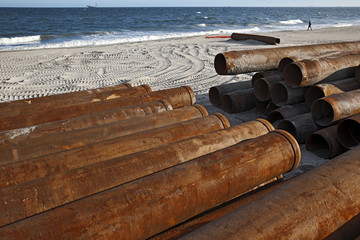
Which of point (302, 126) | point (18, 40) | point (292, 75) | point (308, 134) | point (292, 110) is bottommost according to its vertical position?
point (18, 40)

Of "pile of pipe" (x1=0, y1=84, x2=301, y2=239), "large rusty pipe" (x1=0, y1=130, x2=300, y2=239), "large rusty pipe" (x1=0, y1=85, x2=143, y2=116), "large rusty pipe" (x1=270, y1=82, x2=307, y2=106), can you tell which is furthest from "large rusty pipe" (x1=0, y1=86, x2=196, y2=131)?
"large rusty pipe" (x1=0, y1=130, x2=300, y2=239)

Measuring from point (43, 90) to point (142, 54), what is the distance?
6.11m

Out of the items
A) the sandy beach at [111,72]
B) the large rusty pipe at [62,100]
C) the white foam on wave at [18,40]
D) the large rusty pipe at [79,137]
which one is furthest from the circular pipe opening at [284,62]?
the white foam on wave at [18,40]

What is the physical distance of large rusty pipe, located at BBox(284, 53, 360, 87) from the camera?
4.36 m

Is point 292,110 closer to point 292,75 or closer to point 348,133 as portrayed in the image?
point 292,75

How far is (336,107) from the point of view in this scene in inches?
158

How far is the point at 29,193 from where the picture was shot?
2.06 meters

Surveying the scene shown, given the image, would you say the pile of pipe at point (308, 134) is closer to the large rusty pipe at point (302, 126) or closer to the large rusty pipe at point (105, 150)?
the large rusty pipe at point (302, 126)

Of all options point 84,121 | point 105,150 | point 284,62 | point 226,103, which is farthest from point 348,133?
point 84,121

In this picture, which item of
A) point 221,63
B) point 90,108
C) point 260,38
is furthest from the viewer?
point 260,38

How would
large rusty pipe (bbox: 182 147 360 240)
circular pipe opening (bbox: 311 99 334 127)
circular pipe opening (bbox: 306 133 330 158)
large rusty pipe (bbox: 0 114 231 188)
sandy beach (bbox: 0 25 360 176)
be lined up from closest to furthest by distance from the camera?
1. large rusty pipe (bbox: 182 147 360 240)
2. large rusty pipe (bbox: 0 114 231 188)
3. circular pipe opening (bbox: 306 133 330 158)
4. circular pipe opening (bbox: 311 99 334 127)
5. sandy beach (bbox: 0 25 360 176)

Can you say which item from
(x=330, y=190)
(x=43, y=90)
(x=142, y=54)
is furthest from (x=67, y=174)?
(x=142, y=54)

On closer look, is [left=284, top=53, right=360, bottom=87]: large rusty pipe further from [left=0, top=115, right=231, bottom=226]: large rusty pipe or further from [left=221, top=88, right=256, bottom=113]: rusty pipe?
[left=0, top=115, right=231, bottom=226]: large rusty pipe

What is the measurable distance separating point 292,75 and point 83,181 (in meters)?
3.66
